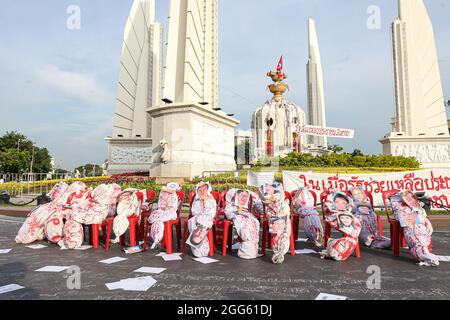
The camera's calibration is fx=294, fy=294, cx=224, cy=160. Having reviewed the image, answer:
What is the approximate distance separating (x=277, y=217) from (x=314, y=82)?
4973 centimetres

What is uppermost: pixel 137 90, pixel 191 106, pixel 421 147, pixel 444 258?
pixel 137 90

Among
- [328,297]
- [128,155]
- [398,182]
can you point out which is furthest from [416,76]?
[328,297]

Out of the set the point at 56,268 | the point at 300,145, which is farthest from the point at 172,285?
the point at 300,145

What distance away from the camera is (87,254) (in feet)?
16.7

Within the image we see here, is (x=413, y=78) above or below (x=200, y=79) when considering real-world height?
above

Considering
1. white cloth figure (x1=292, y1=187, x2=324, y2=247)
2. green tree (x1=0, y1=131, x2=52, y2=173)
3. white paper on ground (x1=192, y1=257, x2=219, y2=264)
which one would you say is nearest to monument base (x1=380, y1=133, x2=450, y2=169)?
white cloth figure (x1=292, y1=187, x2=324, y2=247)

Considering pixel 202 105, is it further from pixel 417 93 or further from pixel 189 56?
pixel 417 93

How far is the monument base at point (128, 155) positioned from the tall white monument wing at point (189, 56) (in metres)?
10.2

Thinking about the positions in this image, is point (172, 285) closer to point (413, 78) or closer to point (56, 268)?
point (56, 268)

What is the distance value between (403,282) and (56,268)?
15.0ft

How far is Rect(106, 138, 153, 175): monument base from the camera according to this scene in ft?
85.4

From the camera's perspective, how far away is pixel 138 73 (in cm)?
→ 3088
